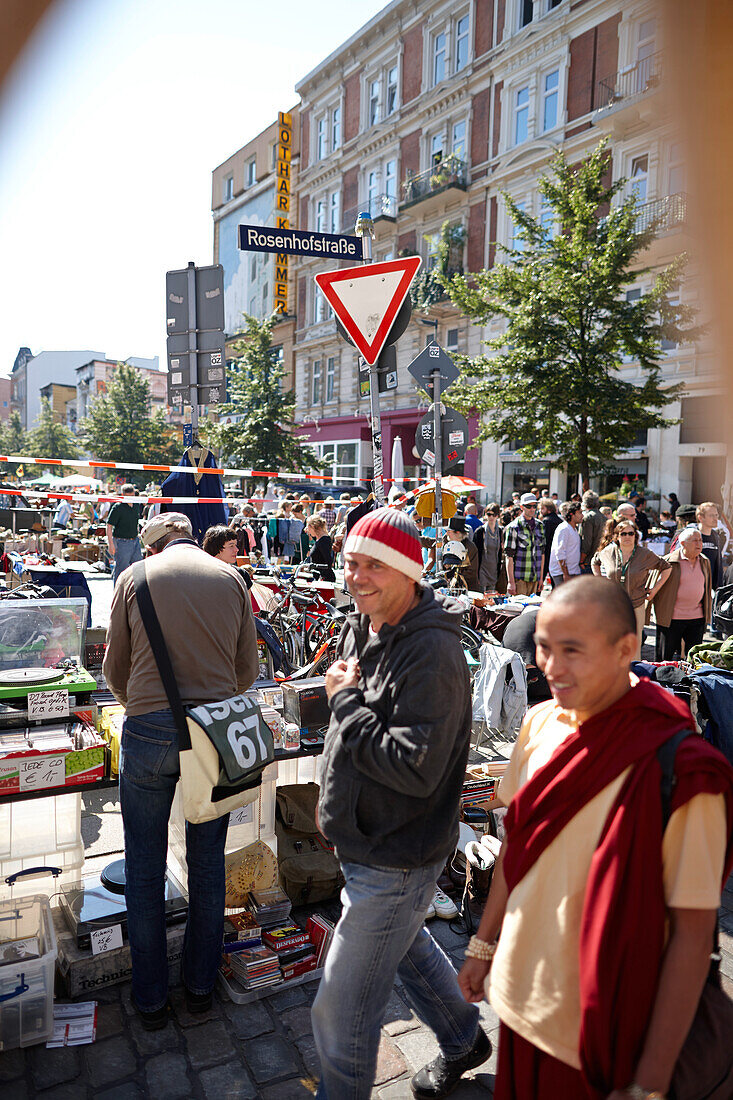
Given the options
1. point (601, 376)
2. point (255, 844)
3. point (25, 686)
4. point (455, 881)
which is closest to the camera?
point (25, 686)

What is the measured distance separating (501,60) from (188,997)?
29055mm

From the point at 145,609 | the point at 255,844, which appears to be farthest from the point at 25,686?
the point at 255,844

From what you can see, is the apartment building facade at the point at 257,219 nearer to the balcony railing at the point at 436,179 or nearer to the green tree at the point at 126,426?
the green tree at the point at 126,426

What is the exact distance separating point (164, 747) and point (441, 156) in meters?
30.2

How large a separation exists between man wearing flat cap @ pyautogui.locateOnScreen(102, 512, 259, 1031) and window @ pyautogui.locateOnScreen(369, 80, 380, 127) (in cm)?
3356

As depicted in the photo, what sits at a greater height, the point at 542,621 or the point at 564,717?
the point at 542,621

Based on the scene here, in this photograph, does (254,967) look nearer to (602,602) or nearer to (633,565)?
(602,602)

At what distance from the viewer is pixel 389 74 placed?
A: 30.5 metres

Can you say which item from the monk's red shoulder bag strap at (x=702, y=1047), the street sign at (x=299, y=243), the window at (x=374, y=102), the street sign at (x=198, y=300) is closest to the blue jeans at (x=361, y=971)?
the monk's red shoulder bag strap at (x=702, y=1047)

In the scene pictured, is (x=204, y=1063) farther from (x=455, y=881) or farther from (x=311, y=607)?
(x=311, y=607)

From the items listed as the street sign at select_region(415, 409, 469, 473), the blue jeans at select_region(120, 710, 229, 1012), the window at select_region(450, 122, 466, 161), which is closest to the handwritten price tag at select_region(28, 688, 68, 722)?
the blue jeans at select_region(120, 710, 229, 1012)

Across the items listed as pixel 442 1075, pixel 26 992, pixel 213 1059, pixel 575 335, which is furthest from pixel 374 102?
pixel 442 1075

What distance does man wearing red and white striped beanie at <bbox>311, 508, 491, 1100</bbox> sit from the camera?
2.19 m

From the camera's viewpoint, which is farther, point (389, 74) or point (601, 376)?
point (389, 74)
